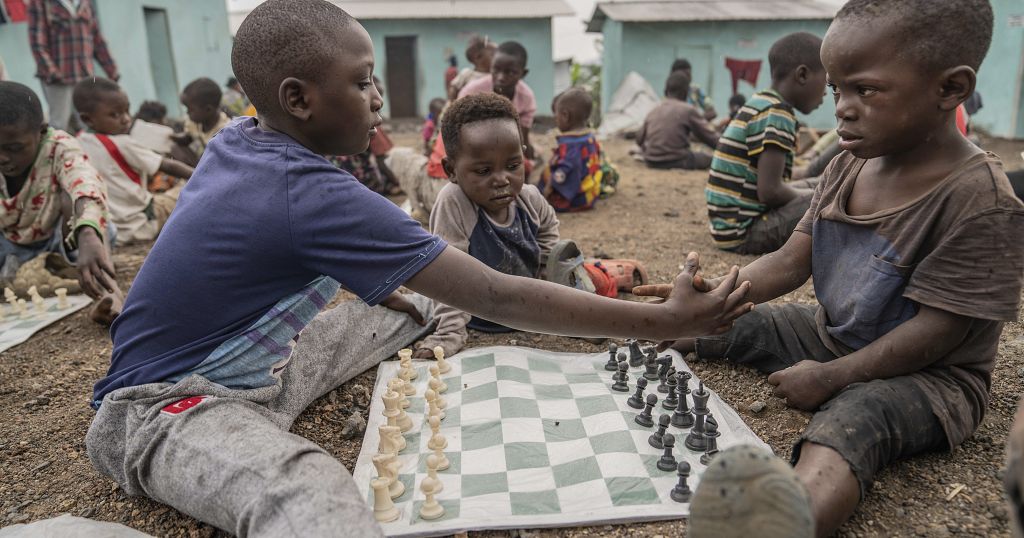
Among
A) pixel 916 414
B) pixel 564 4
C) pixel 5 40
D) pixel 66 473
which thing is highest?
pixel 564 4

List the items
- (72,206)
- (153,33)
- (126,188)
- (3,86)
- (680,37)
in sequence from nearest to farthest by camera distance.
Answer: (3,86), (72,206), (126,188), (153,33), (680,37)

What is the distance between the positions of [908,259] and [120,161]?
5521mm

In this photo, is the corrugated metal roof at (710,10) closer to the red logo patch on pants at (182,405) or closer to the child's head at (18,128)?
the child's head at (18,128)

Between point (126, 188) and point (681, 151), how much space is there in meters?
6.54

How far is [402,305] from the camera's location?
10.6 ft

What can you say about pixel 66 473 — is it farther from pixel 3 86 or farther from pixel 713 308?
pixel 3 86

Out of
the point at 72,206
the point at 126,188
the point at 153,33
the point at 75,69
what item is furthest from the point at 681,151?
the point at 153,33

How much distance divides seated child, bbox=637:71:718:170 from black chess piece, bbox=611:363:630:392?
6456mm

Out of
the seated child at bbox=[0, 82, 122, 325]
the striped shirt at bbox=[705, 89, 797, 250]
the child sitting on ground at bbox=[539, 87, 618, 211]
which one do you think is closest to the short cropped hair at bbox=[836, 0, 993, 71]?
the striped shirt at bbox=[705, 89, 797, 250]

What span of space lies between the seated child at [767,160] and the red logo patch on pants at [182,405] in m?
3.57

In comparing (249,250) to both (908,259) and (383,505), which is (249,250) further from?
(908,259)

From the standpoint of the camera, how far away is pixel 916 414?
79.1 inches

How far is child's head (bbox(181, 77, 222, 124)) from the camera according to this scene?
6.75 metres

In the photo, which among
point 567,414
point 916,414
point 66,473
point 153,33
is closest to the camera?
point 916,414
